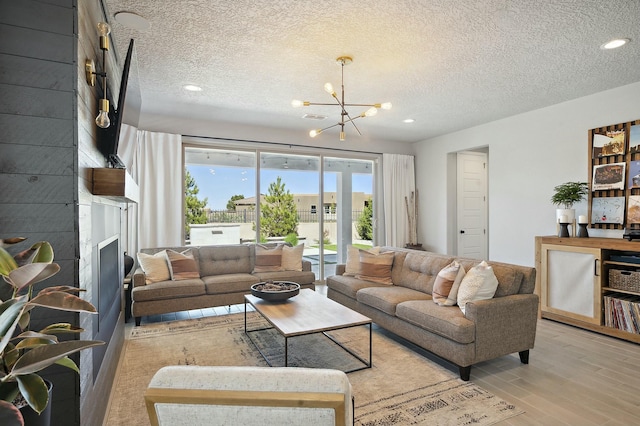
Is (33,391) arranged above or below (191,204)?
below

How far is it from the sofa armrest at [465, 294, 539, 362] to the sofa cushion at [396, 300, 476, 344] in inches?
3.4

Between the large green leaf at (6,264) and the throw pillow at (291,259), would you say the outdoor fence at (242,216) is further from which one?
the large green leaf at (6,264)

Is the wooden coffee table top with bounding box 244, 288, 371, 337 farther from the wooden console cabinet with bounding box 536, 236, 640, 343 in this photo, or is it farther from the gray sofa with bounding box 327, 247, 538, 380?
the wooden console cabinet with bounding box 536, 236, 640, 343

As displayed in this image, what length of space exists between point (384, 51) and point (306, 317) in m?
2.33

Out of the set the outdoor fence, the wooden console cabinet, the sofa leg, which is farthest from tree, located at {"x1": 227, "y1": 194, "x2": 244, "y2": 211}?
the wooden console cabinet

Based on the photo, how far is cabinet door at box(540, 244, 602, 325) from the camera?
3.60 metres

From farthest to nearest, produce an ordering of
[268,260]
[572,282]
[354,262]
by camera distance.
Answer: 1. [268,260]
2. [354,262]
3. [572,282]

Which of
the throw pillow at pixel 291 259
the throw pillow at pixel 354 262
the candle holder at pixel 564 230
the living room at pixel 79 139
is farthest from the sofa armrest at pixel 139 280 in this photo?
the candle holder at pixel 564 230

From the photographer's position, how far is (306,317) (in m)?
2.87

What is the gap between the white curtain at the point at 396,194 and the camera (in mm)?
6578

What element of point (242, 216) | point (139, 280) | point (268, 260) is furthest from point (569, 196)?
point (139, 280)

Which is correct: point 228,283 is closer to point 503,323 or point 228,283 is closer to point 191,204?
point 191,204

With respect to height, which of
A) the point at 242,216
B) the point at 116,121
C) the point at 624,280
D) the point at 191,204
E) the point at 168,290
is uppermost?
the point at 116,121

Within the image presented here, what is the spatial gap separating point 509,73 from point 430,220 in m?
3.46
